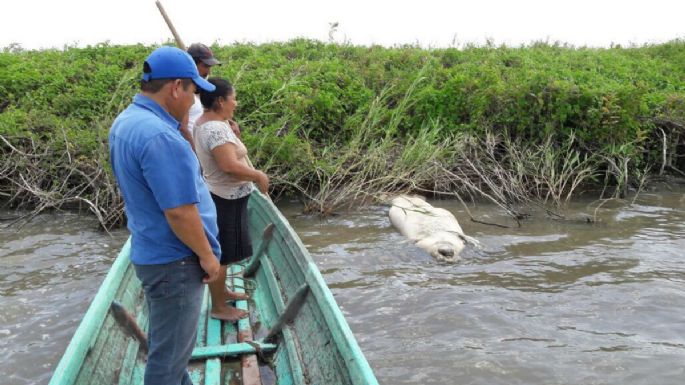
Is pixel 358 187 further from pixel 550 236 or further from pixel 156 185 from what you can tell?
pixel 156 185

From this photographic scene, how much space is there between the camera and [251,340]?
371 centimetres

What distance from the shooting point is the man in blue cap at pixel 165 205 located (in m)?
2.12

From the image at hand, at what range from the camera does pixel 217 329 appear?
3.87 metres

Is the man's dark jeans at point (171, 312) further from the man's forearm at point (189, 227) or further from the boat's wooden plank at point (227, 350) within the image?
the boat's wooden plank at point (227, 350)

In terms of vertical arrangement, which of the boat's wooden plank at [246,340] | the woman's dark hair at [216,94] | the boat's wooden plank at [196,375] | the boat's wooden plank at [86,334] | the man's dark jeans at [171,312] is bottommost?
the boat's wooden plank at [196,375]

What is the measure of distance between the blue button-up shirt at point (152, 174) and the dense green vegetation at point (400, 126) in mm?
5766

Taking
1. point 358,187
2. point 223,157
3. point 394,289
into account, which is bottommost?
point 394,289

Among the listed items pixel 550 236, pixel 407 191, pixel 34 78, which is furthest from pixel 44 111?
pixel 550 236

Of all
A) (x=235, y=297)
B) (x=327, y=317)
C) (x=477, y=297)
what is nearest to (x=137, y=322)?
(x=235, y=297)

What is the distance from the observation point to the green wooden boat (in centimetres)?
277

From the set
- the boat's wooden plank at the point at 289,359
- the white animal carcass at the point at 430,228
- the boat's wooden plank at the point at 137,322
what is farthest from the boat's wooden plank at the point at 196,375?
the white animal carcass at the point at 430,228

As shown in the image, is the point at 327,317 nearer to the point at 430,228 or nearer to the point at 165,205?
the point at 165,205

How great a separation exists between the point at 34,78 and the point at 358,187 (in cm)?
685

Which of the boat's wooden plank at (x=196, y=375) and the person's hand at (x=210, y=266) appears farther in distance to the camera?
the boat's wooden plank at (x=196, y=375)
